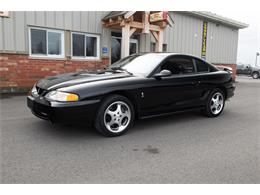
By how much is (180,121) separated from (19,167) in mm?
3421

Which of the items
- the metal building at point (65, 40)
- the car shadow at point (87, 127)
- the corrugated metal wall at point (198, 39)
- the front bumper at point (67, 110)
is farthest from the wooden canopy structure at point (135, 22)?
the front bumper at point (67, 110)

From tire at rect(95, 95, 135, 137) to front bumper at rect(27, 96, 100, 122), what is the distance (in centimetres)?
15

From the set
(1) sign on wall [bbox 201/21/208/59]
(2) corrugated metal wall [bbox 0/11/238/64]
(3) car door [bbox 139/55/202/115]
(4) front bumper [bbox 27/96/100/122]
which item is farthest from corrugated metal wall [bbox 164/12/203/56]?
(4) front bumper [bbox 27/96/100/122]

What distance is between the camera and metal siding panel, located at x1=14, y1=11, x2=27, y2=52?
8.61m

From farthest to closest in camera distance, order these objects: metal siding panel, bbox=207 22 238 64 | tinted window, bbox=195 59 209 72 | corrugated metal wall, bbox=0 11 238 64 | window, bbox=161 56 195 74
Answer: metal siding panel, bbox=207 22 238 64 < corrugated metal wall, bbox=0 11 238 64 < tinted window, bbox=195 59 209 72 < window, bbox=161 56 195 74

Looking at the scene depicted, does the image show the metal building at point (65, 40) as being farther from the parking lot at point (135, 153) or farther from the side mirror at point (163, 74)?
the side mirror at point (163, 74)

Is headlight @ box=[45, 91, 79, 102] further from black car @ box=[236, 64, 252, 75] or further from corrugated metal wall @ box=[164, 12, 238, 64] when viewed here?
black car @ box=[236, 64, 252, 75]

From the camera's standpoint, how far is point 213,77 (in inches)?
220

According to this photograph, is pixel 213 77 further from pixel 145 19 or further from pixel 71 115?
pixel 145 19

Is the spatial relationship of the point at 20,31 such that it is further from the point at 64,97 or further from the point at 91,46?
the point at 64,97

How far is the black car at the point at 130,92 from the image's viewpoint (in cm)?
372

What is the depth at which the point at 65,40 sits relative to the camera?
32.3ft

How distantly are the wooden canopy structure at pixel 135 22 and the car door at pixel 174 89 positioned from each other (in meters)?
5.33
